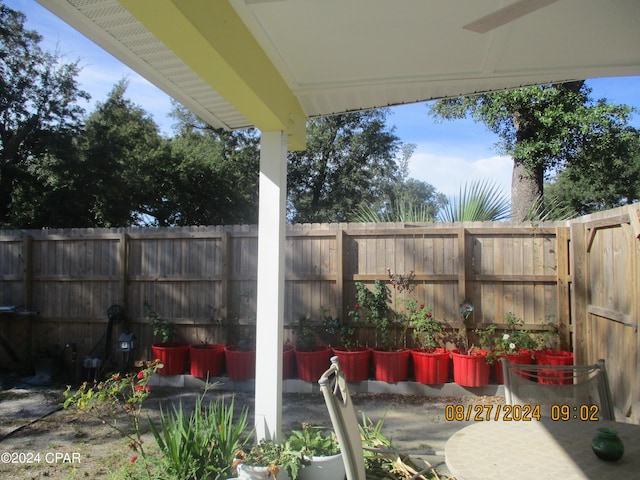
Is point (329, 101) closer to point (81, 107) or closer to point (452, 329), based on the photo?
point (452, 329)

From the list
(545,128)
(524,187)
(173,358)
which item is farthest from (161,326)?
(545,128)

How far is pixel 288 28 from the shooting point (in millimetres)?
2104

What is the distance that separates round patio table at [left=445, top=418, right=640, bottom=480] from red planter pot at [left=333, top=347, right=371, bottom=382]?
105 inches

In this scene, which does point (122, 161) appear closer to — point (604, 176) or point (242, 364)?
point (242, 364)

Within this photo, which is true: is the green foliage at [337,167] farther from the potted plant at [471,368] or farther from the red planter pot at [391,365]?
the potted plant at [471,368]

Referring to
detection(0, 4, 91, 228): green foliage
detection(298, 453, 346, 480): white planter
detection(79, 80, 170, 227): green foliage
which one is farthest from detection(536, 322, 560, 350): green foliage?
detection(0, 4, 91, 228): green foliage

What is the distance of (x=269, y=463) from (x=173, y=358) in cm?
309

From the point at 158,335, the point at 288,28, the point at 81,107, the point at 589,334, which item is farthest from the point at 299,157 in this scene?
the point at 288,28

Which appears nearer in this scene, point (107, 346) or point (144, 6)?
point (144, 6)

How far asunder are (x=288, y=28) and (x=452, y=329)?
3642mm

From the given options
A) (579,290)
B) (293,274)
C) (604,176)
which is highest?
(604,176)

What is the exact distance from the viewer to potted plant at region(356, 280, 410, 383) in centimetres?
466

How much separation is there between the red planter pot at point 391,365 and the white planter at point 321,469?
7.93 feet

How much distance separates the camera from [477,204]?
530 centimetres
